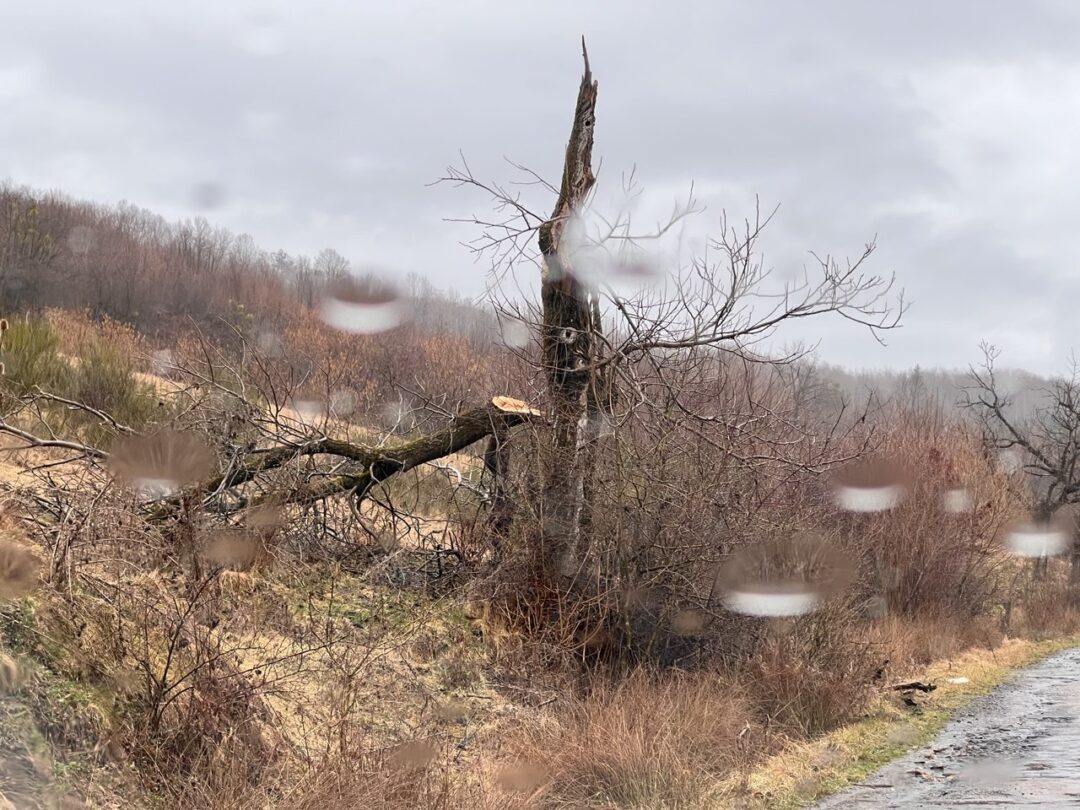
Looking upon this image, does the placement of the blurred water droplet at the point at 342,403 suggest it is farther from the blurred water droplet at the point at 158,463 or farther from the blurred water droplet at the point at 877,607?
the blurred water droplet at the point at 877,607

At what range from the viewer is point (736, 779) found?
7.18m

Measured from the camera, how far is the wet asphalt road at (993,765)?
7363mm

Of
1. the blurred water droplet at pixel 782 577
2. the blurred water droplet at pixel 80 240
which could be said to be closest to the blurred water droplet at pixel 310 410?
the blurred water droplet at pixel 782 577

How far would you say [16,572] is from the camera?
5.52m

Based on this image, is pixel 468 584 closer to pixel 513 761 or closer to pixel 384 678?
pixel 384 678

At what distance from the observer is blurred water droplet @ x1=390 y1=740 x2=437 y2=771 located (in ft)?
18.1

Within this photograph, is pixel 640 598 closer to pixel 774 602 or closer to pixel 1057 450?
pixel 774 602

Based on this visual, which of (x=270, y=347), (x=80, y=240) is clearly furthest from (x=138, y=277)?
(x=270, y=347)

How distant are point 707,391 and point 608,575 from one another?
248cm

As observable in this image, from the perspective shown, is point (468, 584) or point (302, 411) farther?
point (302, 411)

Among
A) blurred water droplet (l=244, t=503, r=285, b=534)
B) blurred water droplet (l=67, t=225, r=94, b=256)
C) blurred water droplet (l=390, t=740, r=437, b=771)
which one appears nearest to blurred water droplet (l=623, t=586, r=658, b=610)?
blurred water droplet (l=390, t=740, r=437, b=771)

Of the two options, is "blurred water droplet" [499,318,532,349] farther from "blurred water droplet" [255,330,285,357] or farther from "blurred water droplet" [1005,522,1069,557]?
"blurred water droplet" [1005,522,1069,557]

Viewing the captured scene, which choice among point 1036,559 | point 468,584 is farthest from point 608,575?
point 1036,559

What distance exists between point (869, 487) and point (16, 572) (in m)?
12.5
